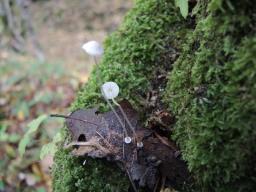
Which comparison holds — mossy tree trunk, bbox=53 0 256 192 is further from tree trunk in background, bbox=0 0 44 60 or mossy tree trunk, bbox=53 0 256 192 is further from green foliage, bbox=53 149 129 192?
tree trunk in background, bbox=0 0 44 60

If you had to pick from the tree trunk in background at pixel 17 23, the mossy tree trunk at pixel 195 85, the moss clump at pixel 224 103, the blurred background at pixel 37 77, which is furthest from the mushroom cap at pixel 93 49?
the tree trunk in background at pixel 17 23

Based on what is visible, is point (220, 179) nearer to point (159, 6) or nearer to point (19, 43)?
point (159, 6)

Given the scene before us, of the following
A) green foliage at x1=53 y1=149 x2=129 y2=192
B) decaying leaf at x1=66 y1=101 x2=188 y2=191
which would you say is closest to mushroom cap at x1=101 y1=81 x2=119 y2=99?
decaying leaf at x1=66 y1=101 x2=188 y2=191

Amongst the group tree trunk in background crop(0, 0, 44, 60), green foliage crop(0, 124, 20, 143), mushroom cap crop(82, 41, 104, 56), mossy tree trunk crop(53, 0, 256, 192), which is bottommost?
green foliage crop(0, 124, 20, 143)

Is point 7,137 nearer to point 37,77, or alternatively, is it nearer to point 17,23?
point 37,77

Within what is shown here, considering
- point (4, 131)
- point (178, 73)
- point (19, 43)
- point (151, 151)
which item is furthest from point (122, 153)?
point (19, 43)

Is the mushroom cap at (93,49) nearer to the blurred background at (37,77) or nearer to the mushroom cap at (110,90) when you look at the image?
the mushroom cap at (110,90)
